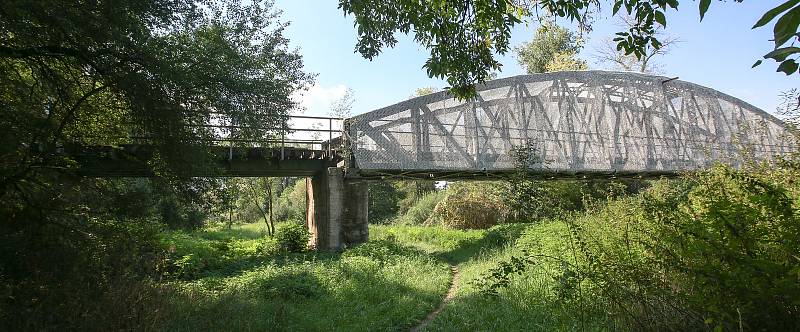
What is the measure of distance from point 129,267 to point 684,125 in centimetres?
2973

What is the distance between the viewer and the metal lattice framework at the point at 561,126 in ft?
62.9

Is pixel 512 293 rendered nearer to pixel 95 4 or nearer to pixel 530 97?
pixel 95 4

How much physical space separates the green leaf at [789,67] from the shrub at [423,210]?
31.6 metres

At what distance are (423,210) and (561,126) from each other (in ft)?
43.1

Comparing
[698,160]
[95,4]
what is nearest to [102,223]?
[95,4]

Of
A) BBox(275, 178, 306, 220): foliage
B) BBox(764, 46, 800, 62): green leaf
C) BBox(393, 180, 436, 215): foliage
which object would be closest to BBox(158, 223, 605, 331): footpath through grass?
BBox(764, 46, 800, 62): green leaf

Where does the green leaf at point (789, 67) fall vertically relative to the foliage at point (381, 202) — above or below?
above

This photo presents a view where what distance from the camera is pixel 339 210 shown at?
60.8 ft

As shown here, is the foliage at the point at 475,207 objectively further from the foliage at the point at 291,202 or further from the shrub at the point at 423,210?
the foliage at the point at 291,202

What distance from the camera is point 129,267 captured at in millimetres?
6500

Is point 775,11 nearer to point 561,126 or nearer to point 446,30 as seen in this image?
point 446,30

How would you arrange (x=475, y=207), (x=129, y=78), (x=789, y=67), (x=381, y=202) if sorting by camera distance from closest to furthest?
1. (x=789, y=67)
2. (x=129, y=78)
3. (x=475, y=207)
4. (x=381, y=202)

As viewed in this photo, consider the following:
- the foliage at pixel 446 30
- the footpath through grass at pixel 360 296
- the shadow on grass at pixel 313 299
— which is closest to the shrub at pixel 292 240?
the footpath through grass at pixel 360 296

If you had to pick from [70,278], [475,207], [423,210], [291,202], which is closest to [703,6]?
[70,278]
